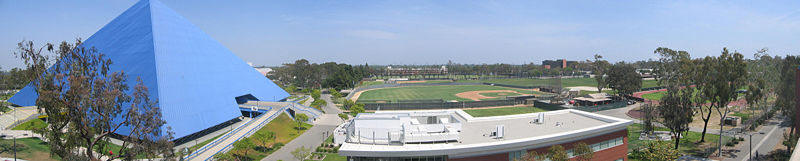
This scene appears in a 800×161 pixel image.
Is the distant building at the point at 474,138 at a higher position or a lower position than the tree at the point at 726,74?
lower

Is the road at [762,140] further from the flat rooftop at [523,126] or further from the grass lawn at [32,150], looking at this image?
the grass lawn at [32,150]

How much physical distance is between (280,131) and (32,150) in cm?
2021

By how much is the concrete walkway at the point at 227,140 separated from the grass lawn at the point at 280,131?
90cm

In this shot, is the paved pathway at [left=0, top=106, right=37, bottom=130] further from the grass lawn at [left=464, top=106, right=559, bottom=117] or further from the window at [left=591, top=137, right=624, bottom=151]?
the window at [left=591, top=137, right=624, bottom=151]

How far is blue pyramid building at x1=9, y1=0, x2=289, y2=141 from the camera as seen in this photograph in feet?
114

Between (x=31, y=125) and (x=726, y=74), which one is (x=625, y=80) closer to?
(x=726, y=74)

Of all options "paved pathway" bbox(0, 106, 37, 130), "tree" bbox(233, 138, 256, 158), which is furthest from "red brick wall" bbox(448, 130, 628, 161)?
"paved pathway" bbox(0, 106, 37, 130)

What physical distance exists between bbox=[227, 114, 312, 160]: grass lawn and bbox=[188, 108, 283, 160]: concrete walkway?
35.5 inches

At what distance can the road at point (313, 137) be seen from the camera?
2977cm

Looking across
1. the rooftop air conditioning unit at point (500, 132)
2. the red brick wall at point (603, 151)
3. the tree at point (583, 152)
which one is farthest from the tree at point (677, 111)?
the rooftop air conditioning unit at point (500, 132)

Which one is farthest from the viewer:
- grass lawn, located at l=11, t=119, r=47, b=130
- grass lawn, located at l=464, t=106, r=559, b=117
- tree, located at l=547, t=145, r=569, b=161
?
grass lawn, located at l=464, t=106, r=559, b=117

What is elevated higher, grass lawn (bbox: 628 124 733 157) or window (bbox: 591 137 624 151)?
window (bbox: 591 137 624 151)

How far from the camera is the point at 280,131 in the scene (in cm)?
3891

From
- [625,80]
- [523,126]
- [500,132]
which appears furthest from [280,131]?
[625,80]
